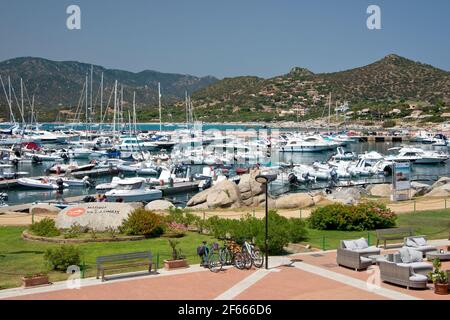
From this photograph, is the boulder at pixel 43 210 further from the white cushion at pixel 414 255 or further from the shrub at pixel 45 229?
the white cushion at pixel 414 255

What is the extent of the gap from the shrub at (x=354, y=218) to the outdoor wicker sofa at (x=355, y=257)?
7519 mm

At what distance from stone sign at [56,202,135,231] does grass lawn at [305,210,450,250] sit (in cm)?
783

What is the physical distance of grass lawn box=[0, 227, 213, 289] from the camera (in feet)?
57.5

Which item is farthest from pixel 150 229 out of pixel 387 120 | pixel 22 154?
pixel 387 120

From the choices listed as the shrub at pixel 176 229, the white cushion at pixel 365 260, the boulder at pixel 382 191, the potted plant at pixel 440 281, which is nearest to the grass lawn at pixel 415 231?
the white cushion at pixel 365 260

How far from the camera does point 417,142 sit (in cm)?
12962

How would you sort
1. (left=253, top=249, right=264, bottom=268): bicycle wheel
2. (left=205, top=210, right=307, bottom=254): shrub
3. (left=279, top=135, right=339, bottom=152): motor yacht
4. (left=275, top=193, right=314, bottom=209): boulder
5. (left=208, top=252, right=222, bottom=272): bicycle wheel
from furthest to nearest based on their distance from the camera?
(left=279, top=135, right=339, bottom=152): motor yacht
(left=275, top=193, right=314, bottom=209): boulder
(left=205, top=210, right=307, bottom=254): shrub
(left=253, top=249, right=264, bottom=268): bicycle wheel
(left=208, top=252, right=222, bottom=272): bicycle wheel

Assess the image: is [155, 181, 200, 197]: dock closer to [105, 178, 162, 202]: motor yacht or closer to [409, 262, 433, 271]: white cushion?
[105, 178, 162, 202]: motor yacht

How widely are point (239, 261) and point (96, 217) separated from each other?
913cm

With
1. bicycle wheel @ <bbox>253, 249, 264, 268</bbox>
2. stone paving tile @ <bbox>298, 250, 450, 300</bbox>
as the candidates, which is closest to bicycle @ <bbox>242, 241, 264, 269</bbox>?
bicycle wheel @ <bbox>253, 249, 264, 268</bbox>

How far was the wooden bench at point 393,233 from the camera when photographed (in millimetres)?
20719

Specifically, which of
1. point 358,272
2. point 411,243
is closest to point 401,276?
point 358,272
